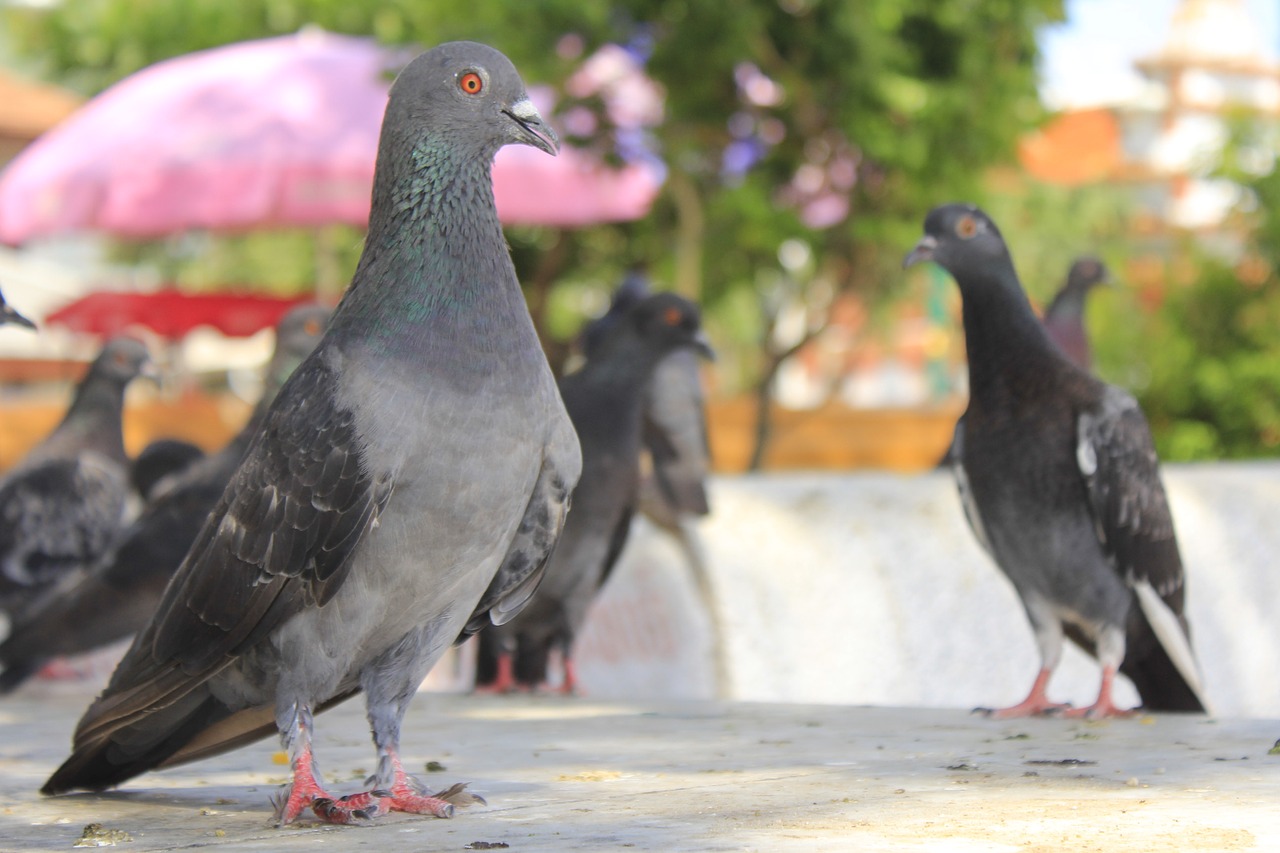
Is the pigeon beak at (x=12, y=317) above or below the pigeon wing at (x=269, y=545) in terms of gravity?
above

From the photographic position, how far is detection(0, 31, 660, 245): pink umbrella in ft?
33.3

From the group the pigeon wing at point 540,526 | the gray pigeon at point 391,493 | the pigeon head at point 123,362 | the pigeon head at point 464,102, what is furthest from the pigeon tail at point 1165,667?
the pigeon head at point 123,362

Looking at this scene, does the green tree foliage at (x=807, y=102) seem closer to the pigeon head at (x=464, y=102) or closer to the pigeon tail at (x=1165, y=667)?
the pigeon tail at (x=1165, y=667)

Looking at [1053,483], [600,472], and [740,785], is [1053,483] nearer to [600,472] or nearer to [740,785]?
[600,472]

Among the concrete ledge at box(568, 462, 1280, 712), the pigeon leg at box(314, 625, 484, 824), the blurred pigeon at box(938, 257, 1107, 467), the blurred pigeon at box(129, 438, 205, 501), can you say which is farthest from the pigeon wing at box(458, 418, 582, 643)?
the blurred pigeon at box(938, 257, 1107, 467)

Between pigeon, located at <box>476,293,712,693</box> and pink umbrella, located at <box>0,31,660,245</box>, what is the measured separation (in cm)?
442

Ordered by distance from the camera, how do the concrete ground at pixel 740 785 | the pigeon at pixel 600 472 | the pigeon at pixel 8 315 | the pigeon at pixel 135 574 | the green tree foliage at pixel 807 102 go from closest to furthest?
the concrete ground at pixel 740 785
the pigeon at pixel 8 315
the pigeon at pixel 135 574
the pigeon at pixel 600 472
the green tree foliage at pixel 807 102

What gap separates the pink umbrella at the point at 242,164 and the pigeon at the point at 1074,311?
3.35 metres

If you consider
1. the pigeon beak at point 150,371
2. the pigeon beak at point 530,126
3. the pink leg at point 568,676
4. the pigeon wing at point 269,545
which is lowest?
the pink leg at point 568,676

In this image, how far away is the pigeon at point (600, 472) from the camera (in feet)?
18.0

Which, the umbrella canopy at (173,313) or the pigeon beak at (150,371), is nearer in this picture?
the pigeon beak at (150,371)

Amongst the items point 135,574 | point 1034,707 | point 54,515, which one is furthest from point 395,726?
point 54,515

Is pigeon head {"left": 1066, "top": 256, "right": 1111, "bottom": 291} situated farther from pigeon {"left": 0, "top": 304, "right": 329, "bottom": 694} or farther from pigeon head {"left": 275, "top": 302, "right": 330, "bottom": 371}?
pigeon {"left": 0, "top": 304, "right": 329, "bottom": 694}

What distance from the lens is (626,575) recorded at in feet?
23.3
